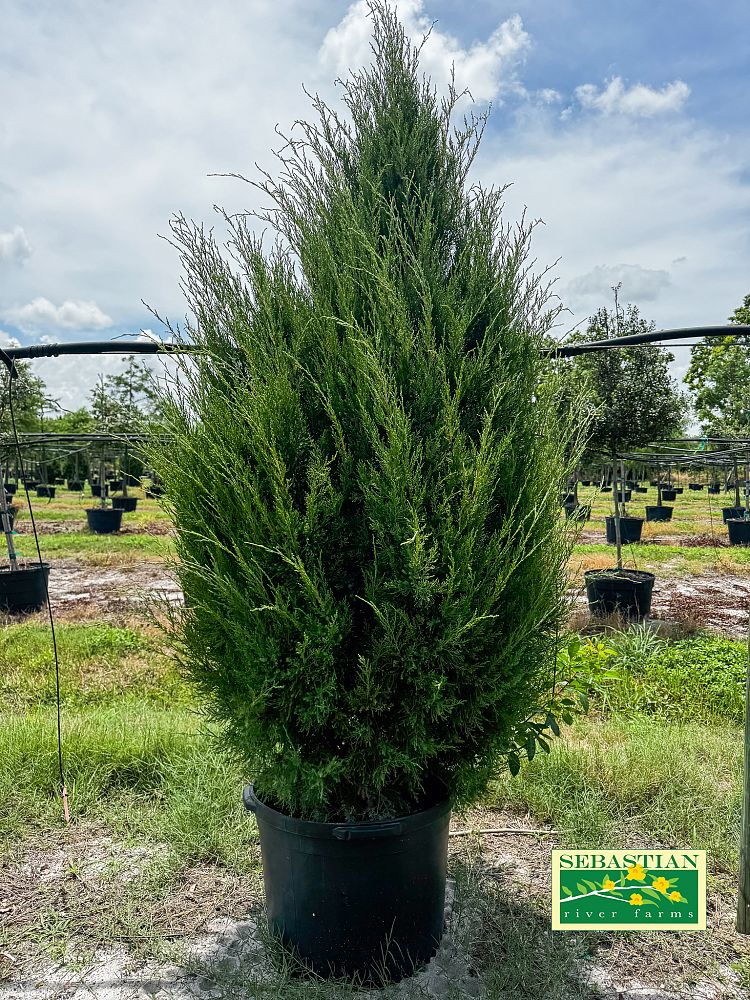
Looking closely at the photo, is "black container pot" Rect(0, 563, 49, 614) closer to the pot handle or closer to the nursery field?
the nursery field

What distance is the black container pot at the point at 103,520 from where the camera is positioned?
18.3 m

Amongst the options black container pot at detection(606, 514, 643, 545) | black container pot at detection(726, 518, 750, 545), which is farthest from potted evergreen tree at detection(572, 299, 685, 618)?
black container pot at detection(726, 518, 750, 545)

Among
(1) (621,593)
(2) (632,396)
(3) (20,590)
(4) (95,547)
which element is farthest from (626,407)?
(4) (95,547)

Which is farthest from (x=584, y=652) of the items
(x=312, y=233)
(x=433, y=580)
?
(x=312, y=233)

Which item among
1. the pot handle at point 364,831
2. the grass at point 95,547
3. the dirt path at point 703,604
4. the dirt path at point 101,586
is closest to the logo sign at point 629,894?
the pot handle at point 364,831

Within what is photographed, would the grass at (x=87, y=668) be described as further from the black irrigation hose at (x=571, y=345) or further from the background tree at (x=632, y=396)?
the background tree at (x=632, y=396)

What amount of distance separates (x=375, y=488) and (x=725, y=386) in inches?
912

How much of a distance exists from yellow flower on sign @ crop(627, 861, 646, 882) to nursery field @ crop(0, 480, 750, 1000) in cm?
24

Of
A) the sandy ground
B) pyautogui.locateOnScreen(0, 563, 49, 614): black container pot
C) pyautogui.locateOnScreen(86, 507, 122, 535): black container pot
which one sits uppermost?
pyautogui.locateOnScreen(86, 507, 122, 535): black container pot

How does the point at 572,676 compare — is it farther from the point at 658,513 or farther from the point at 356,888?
the point at 658,513

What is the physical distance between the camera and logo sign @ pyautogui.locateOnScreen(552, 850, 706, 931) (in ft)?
9.52

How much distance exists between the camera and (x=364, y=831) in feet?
8.05

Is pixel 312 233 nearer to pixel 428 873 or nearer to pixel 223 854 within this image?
pixel 428 873

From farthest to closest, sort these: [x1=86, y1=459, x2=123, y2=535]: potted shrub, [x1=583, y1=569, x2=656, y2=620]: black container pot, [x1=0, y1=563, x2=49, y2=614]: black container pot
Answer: [x1=86, y1=459, x2=123, y2=535]: potted shrub, [x1=0, y1=563, x2=49, y2=614]: black container pot, [x1=583, y1=569, x2=656, y2=620]: black container pot
